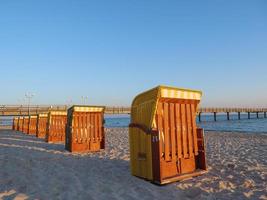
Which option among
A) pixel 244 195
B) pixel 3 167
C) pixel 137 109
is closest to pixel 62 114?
pixel 3 167

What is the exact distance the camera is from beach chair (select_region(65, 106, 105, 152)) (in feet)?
35.2

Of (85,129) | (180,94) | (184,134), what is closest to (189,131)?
(184,134)

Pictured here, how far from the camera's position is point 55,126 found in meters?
15.6

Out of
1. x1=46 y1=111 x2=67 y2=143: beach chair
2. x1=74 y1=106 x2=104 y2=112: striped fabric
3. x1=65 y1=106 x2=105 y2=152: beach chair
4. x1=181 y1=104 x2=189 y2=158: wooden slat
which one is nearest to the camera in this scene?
x1=181 y1=104 x2=189 y2=158: wooden slat

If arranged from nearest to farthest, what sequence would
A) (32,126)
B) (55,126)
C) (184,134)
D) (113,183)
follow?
(113,183) < (184,134) < (55,126) < (32,126)

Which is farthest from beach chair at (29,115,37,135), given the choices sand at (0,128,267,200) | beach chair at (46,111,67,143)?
sand at (0,128,267,200)

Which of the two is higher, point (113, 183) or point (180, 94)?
point (180, 94)

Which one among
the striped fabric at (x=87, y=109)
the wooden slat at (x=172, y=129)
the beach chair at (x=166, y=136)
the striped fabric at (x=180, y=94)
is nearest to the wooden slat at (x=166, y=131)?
the beach chair at (x=166, y=136)

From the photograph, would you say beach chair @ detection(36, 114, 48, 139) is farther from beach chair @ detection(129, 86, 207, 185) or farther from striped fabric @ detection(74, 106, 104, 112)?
beach chair @ detection(129, 86, 207, 185)

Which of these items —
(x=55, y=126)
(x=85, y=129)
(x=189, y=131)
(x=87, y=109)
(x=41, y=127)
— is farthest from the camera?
(x=41, y=127)

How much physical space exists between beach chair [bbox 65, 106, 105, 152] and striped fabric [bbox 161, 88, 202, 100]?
581cm

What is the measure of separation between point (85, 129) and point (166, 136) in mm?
6252

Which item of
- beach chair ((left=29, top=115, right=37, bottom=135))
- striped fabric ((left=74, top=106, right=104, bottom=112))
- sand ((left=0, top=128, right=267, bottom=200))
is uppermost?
striped fabric ((left=74, top=106, right=104, bottom=112))

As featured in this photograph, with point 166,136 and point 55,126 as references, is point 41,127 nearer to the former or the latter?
point 55,126
